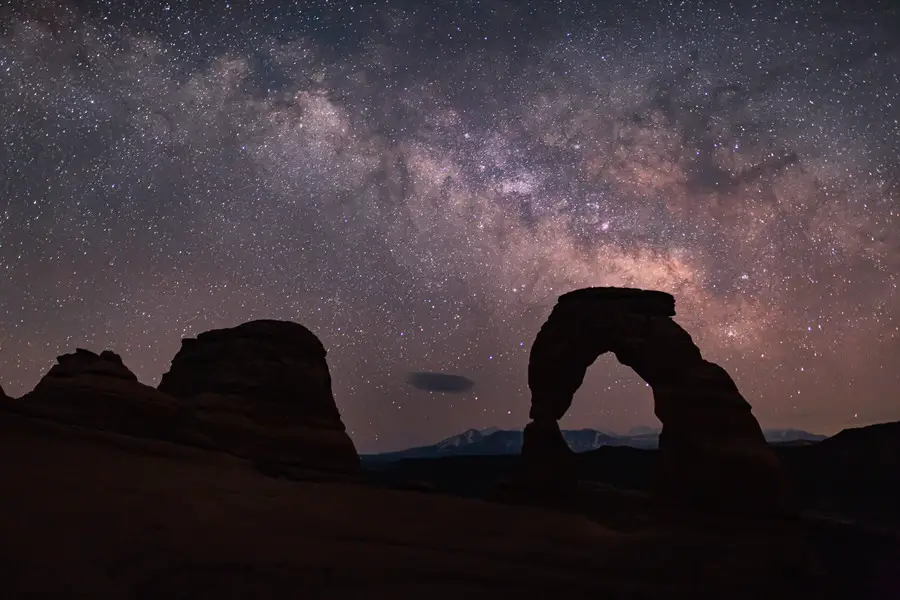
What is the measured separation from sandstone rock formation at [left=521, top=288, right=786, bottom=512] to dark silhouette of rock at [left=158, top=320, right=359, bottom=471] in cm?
1109

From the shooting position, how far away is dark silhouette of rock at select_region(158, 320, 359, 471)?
27016 millimetres

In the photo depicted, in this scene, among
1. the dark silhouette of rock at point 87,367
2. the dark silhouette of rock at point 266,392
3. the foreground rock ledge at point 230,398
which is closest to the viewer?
the foreground rock ledge at point 230,398

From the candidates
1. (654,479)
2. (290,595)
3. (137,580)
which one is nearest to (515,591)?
(290,595)

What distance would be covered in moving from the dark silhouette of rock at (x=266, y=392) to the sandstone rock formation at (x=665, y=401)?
11.1m

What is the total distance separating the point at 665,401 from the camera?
25.1 metres

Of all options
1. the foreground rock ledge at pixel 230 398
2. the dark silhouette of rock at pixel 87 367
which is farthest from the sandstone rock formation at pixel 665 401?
the dark silhouette of rock at pixel 87 367

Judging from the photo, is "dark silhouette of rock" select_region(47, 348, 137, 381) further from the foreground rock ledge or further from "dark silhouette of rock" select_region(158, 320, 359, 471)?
"dark silhouette of rock" select_region(158, 320, 359, 471)

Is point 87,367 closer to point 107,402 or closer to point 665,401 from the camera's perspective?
point 107,402

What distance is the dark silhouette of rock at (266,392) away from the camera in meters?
27.0

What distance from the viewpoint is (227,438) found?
25.9 meters

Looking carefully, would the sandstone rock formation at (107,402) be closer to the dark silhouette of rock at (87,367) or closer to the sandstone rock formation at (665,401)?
the dark silhouette of rock at (87,367)

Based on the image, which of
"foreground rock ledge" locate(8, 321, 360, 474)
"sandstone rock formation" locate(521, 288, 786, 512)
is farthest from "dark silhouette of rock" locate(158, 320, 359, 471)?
"sandstone rock formation" locate(521, 288, 786, 512)

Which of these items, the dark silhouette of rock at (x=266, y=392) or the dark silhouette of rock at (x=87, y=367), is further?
the dark silhouette of rock at (x=266, y=392)

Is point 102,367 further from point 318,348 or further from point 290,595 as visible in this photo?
point 290,595
